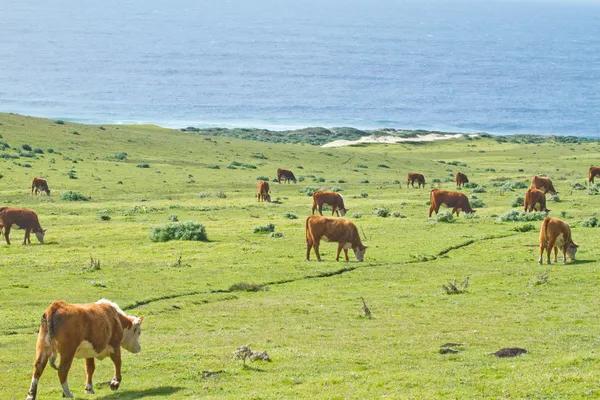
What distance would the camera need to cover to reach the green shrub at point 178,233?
36.1 meters

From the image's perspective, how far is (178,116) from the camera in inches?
6220

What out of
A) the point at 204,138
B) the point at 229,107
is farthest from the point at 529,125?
the point at 204,138

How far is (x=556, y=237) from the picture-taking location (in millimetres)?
29688

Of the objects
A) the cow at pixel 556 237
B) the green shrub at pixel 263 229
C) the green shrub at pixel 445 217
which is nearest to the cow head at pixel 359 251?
the cow at pixel 556 237

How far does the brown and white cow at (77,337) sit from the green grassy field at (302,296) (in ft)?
2.21

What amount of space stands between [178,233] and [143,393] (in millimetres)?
21145

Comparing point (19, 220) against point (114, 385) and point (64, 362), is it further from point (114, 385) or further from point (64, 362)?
point (64, 362)

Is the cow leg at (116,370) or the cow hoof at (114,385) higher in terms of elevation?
the cow leg at (116,370)

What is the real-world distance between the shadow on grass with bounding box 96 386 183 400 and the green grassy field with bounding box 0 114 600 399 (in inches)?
2.0

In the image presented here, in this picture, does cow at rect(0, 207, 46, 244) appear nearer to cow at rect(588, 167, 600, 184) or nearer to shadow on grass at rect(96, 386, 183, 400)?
shadow on grass at rect(96, 386, 183, 400)

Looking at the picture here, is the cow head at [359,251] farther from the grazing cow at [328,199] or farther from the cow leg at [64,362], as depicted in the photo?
the cow leg at [64,362]

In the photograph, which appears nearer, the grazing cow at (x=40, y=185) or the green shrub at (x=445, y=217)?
the green shrub at (x=445, y=217)

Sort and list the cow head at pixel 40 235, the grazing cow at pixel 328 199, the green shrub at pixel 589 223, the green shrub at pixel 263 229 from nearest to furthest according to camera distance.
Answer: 1. the cow head at pixel 40 235
2. the green shrub at pixel 263 229
3. the green shrub at pixel 589 223
4. the grazing cow at pixel 328 199

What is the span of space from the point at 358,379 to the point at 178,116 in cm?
14508
